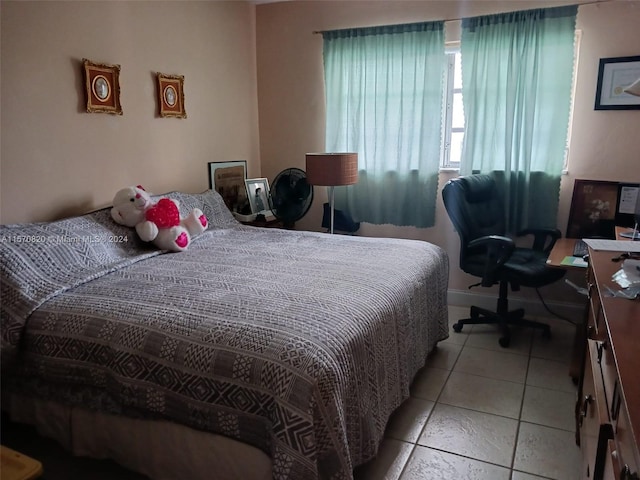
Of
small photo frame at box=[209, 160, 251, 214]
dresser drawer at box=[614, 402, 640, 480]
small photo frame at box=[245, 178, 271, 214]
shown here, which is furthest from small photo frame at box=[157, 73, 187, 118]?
dresser drawer at box=[614, 402, 640, 480]

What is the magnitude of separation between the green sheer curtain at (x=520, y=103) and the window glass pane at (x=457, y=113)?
0.17 metres

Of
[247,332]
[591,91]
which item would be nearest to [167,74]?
[247,332]

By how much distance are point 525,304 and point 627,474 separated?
2.78m

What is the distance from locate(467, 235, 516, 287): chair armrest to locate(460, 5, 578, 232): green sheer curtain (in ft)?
1.86

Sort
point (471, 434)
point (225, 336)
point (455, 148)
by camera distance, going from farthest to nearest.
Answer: point (455, 148), point (471, 434), point (225, 336)

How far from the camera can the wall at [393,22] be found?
9.66ft

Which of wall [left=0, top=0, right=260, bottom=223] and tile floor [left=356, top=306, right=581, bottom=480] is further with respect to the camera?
wall [left=0, top=0, right=260, bottom=223]

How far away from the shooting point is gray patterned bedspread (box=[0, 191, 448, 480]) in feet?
4.48

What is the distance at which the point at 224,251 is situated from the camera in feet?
8.31

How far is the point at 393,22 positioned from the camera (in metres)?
3.44

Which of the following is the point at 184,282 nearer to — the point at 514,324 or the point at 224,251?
the point at 224,251

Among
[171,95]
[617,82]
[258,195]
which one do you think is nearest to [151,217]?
[171,95]

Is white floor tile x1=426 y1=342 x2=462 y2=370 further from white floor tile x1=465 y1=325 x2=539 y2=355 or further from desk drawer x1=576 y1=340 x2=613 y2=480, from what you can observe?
desk drawer x1=576 y1=340 x2=613 y2=480

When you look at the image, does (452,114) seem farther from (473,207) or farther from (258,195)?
(258,195)
